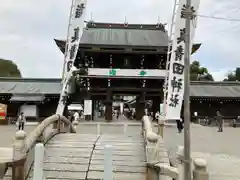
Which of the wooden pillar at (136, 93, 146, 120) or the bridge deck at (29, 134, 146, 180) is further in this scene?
the wooden pillar at (136, 93, 146, 120)

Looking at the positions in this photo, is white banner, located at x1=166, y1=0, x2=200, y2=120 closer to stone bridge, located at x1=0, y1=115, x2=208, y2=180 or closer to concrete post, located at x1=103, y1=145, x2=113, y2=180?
stone bridge, located at x1=0, y1=115, x2=208, y2=180

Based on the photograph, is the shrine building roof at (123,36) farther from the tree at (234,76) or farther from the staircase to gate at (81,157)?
the tree at (234,76)

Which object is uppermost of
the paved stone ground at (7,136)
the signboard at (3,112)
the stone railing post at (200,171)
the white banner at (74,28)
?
the white banner at (74,28)

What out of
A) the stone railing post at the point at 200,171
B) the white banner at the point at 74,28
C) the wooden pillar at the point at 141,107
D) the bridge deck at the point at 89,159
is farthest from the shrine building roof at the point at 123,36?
the stone railing post at the point at 200,171

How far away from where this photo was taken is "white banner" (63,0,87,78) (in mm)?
18984

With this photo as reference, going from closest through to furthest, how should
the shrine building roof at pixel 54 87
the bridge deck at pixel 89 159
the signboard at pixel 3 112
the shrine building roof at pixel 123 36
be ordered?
1. the bridge deck at pixel 89 159
2. the signboard at pixel 3 112
3. the shrine building roof at pixel 123 36
4. the shrine building roof at pixel 54 87

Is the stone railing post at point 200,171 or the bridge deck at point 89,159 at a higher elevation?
the stone railing post at point 200,171

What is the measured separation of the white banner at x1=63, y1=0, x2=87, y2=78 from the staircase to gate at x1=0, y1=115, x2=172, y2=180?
1029 centimetres

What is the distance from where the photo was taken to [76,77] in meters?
28.6

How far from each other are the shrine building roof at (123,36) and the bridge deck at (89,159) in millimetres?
18463

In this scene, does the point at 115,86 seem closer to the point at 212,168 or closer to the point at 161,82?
the point at 161,82

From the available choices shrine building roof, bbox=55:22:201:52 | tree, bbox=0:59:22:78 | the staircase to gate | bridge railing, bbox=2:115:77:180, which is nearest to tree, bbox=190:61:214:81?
shrine building roof, bbox=55:22:201:52

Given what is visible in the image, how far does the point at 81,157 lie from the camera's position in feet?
27.3

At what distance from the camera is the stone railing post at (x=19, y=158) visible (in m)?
6.53
